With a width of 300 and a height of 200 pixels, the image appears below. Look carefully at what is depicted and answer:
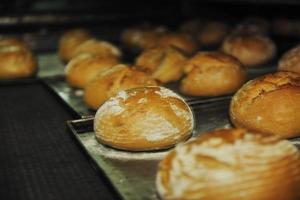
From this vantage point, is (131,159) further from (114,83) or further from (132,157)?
(114,83)

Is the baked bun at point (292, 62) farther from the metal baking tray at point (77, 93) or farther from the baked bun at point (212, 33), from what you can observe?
the baked bun at point (212, 33)

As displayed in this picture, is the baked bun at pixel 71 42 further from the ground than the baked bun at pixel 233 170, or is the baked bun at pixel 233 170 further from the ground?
the baked bun at pixel 233 170

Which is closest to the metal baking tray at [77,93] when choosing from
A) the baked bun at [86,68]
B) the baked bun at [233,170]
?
the baked bun at [86,68]

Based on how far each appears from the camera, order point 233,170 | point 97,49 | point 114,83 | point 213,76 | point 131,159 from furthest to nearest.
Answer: point 97,49
point 213,76
point 114,83
point 131,159
point 233,170

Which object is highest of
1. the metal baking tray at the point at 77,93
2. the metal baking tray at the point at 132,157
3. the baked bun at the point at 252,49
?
the baked bun at the point at 252,49

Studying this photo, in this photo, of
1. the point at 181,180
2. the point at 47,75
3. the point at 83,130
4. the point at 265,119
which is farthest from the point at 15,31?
the point at 181,180

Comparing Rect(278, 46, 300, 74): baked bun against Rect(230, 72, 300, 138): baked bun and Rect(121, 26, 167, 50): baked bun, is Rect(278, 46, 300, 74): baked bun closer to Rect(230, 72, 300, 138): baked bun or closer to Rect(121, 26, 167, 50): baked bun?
Rect(230, 72, 300, 138): baked bun

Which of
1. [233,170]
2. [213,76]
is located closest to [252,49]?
[213,76]
